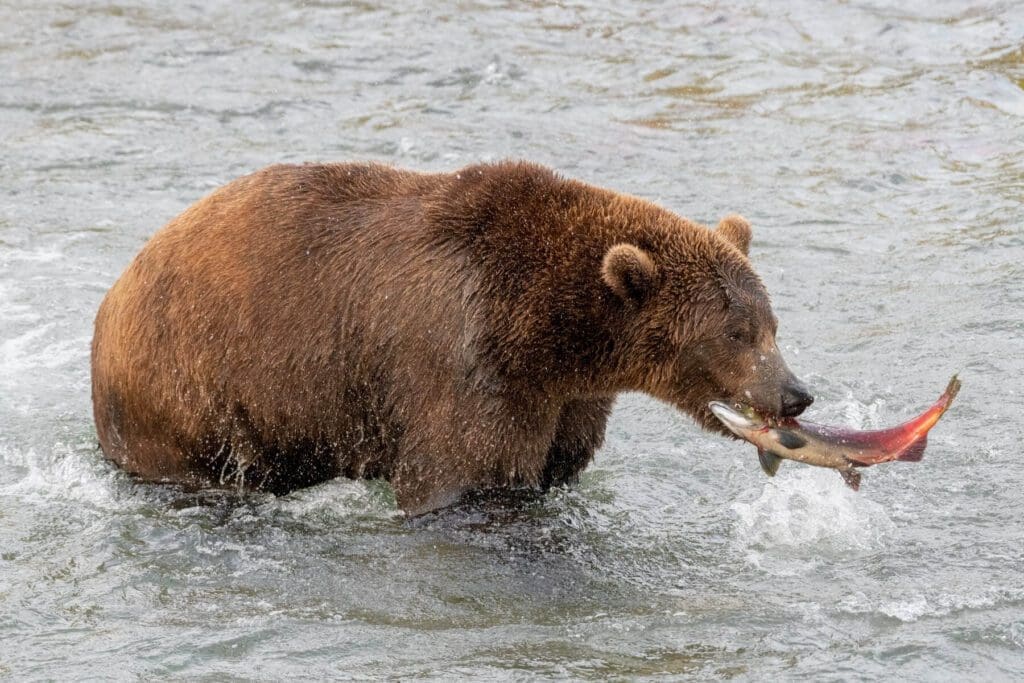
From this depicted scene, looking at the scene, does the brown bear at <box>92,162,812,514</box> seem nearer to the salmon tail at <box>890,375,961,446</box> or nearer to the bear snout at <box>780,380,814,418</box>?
the bear snout at <box>780,380,814,418</box>

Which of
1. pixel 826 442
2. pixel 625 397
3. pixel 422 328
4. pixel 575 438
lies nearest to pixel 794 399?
pixel 826 442

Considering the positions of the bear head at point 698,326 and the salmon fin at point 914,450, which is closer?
the salmon fin at point 914,450

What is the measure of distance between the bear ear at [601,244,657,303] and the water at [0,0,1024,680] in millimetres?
1252

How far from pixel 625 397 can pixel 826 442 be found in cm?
286

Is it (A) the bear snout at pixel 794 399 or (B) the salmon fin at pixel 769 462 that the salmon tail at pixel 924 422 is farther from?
(B) the salmon fin at pixel 769 462

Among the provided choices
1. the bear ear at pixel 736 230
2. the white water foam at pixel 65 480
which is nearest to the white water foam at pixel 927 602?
the bear ear at pixel 736 230

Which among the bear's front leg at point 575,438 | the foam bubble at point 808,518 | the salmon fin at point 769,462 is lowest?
the foam bubble at point 808,518

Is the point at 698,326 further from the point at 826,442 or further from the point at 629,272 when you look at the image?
the point at 826,442

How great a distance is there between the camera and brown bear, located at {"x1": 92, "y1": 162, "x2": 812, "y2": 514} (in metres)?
6.88

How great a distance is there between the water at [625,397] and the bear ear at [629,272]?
1.25m

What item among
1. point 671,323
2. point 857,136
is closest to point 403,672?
point 671,323

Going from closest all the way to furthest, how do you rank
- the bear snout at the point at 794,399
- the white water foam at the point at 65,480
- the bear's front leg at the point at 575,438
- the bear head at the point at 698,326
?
the bear snout at the point at 794,399
the bear head at the point at 698,326
the bear's front leg at the point at 575,438
the white water foam at the point at 65,480

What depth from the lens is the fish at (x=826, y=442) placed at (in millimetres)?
6480

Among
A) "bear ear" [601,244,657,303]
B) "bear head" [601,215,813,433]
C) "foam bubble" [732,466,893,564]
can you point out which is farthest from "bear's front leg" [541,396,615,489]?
"foam bubble" [732,466,893,564]
